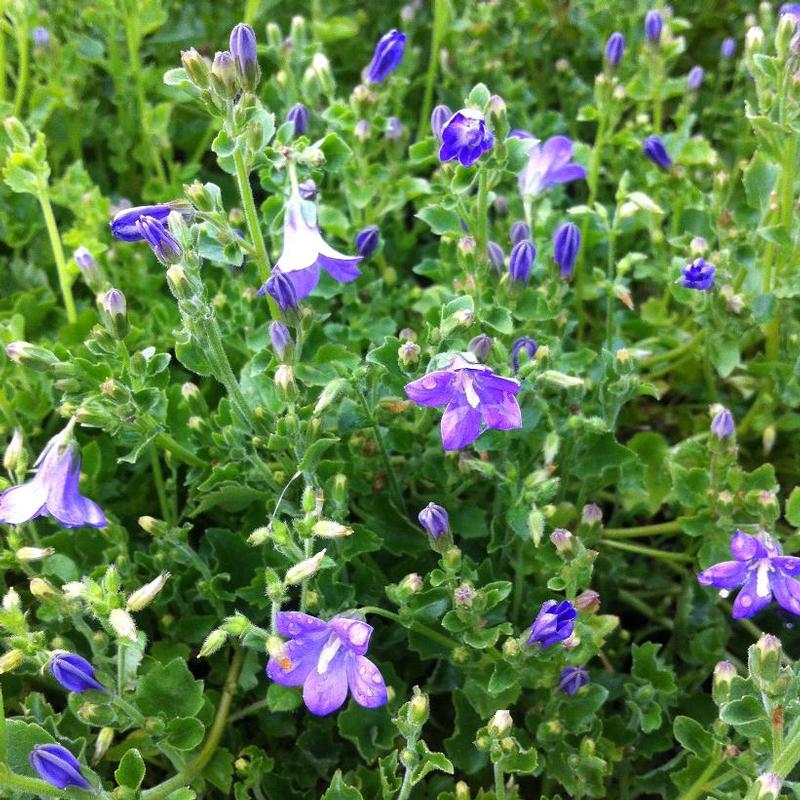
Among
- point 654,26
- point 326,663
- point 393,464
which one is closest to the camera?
point 326,663

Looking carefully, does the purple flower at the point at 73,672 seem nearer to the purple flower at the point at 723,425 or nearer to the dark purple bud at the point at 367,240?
the dark purple bud at the point at 367,240

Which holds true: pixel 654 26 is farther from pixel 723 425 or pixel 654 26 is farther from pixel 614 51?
pixel 723 425

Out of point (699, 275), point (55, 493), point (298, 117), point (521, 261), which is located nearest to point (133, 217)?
point (55, 493)

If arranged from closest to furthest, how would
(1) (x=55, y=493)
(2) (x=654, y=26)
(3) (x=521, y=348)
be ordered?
(1) (x=55, y=493), (3) (x=521, y=348), (2) (x=654, y=26)

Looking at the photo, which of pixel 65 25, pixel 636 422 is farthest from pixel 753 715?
pixel 65 25

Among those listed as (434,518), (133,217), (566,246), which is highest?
(133,217)

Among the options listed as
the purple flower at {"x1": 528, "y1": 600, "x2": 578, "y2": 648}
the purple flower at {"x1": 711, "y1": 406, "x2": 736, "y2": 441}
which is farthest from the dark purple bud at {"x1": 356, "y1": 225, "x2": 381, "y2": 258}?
the purple flower at {"x1": 528, "y1": 600, "x2": 578, "y2": 648}

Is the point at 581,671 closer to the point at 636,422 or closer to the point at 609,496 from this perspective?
the point at 609,496

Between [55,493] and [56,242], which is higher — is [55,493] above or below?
below
